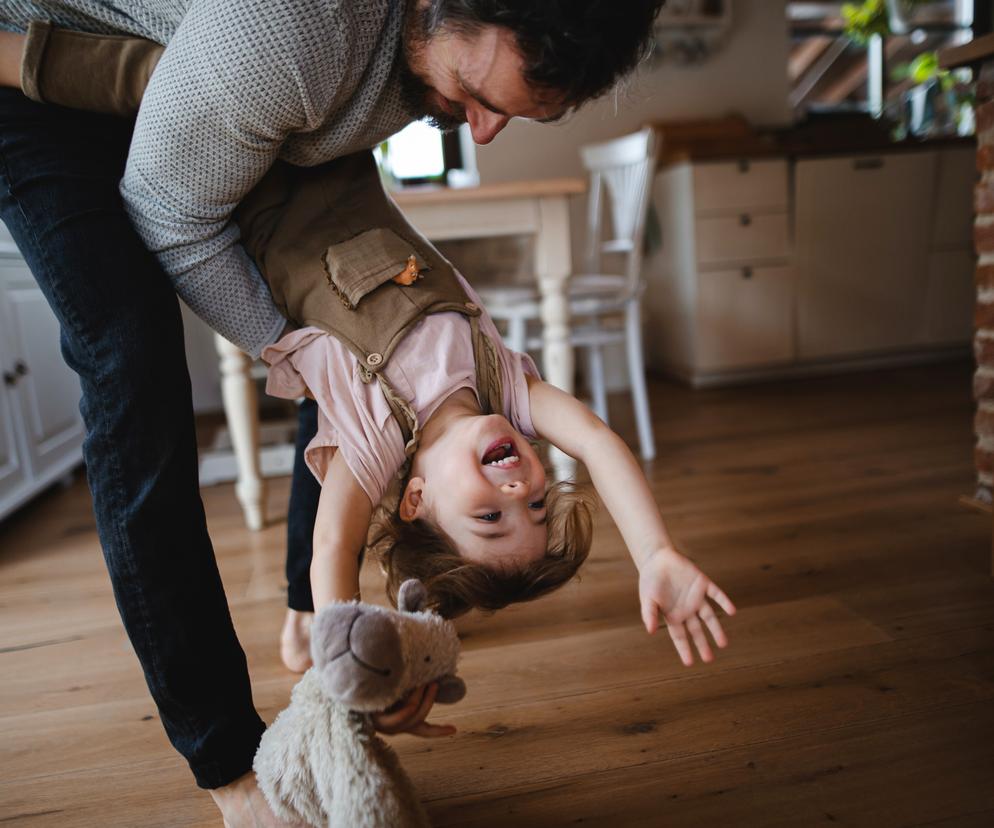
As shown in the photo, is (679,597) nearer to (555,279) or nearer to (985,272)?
(985,272)

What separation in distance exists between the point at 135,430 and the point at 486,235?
1.39 meters

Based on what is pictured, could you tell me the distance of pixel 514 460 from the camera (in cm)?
91

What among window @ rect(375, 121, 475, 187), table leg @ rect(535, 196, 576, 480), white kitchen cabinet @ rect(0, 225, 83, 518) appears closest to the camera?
table leg @ rect(535, 196, 576, 480)

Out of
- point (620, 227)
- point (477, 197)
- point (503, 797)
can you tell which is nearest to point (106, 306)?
point (503, 797)

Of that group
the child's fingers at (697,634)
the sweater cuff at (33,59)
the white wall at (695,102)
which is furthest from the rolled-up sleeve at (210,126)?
the white wall at (695,102)

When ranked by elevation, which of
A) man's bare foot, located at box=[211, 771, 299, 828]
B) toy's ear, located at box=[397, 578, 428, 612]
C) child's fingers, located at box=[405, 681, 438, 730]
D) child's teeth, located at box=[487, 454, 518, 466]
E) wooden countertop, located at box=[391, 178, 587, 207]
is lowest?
man's bare foot, located at box=[211, 771, 299, 828]

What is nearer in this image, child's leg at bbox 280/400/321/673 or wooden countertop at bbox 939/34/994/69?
child's leg at bbox 280/400/321/673

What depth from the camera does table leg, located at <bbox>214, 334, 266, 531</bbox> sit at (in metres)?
1.93

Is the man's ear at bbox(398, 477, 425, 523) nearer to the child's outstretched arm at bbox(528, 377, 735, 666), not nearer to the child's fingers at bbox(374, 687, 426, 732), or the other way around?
the child's outstretched arm at bbox(528, 377, 735, 666)

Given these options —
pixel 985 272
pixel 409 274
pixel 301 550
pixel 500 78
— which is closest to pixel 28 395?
pixel 301 550

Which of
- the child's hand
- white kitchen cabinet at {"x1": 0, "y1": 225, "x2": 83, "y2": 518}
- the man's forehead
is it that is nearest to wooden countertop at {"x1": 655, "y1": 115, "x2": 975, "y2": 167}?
white kitchen cabinet at {"x1": 0, "y1": 225, "x2": 83, "y2": 518}

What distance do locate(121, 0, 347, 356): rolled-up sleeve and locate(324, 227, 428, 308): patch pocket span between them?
12cm

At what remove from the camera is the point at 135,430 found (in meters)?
0.79

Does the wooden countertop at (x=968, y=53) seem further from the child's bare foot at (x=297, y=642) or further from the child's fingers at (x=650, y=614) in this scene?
the child's bare foot at (x=297, y=642)
